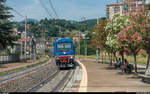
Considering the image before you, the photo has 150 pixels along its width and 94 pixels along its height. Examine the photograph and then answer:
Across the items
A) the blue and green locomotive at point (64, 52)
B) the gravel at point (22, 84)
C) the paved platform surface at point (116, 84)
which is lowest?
the gravel at point (22, 84)

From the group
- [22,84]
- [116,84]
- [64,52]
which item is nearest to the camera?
[116,84]

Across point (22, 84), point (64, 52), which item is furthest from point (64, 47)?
→ point (22, 84)

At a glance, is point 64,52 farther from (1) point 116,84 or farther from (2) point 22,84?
(1) point 116,84

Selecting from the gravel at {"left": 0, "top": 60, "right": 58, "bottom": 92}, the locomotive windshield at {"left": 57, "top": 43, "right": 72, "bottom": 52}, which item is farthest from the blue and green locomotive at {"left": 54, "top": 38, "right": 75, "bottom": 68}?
the gravel at {"left": 0, "top": 60, "right": 58, "bottom": 92}

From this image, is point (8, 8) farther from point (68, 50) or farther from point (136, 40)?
point (136, 40)

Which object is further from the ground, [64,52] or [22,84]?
[64,52]

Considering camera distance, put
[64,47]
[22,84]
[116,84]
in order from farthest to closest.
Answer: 1. [64,47]
2. [22,84]
3. [116,84]

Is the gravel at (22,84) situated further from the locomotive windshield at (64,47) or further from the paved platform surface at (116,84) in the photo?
the locomotive windshield at (64,47)

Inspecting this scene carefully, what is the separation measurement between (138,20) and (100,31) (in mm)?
15458

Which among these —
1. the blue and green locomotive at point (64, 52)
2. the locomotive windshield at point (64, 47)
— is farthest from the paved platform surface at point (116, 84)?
the locomotive windshield at point (64, 47)

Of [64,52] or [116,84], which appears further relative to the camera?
[64,52]

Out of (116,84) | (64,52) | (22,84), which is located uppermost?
(64,52)

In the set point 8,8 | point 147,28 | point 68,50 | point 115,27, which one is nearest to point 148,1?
point 147,28

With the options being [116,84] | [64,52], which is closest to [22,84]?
[116,84]
